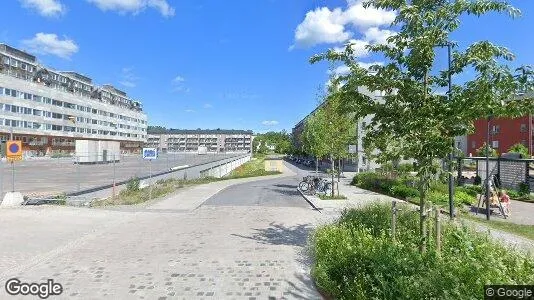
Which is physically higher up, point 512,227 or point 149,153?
point 149,153

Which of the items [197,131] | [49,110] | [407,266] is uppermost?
[197,131]

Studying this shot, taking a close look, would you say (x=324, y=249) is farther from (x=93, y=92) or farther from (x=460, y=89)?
(x=93, y=92)

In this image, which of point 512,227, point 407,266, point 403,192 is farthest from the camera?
point 403,192

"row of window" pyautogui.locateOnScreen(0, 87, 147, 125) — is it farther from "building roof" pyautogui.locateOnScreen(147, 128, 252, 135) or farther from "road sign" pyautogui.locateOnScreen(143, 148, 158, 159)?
"road sign" pyautogui.locateOnScreen(143, 148, 158, 159)

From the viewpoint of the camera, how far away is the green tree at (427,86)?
5414 mm

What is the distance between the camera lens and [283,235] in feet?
33.8

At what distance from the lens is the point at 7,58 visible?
7481 cm

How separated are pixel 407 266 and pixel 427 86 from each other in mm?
3161

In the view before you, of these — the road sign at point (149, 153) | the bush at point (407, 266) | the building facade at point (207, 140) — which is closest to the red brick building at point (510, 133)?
the road sign at point (149, 153)

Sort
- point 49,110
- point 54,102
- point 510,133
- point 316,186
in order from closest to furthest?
1. point 316,186
2. point 510,133
3. point 49,110
4. point 54,102

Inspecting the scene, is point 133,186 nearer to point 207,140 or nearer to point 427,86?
point 427,86

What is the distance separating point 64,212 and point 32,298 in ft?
29.0

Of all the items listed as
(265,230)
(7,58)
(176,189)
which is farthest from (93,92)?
(265,230)

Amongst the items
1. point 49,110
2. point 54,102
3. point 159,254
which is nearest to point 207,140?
point 54,102
